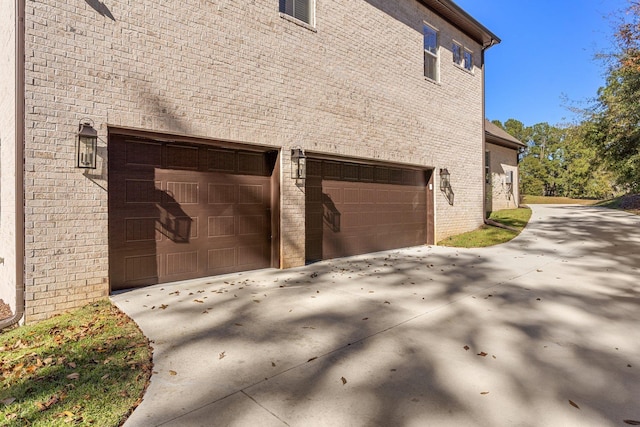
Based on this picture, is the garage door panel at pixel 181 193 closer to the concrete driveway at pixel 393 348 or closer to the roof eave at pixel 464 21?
the concrete driveway at pixel 393 348

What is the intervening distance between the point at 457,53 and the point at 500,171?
9.54 meters

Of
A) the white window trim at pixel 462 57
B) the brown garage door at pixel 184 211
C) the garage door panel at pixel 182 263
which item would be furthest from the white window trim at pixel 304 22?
the white window trim at pixel 462 57

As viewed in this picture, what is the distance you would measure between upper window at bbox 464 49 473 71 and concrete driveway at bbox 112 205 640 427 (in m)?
8.80

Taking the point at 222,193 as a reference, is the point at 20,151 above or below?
above

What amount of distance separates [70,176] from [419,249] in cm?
860

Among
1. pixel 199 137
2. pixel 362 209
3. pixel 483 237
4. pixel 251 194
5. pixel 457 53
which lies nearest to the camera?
pixel 199 137

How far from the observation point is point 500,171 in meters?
19.2

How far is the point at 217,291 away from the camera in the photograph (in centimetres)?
538

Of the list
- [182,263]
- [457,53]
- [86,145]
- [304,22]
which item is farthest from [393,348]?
[457,53]

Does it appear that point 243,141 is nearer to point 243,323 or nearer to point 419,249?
point 243,323

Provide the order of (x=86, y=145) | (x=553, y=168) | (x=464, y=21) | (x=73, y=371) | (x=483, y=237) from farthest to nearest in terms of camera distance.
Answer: (x=553, y=168), (x=464, y=21), (x=483, y=237), (x=86, y=145), (x=73, y=371)

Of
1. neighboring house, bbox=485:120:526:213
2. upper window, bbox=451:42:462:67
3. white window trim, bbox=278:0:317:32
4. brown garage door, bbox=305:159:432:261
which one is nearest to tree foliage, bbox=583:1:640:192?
neighboring house, bbox=485:120:526:213

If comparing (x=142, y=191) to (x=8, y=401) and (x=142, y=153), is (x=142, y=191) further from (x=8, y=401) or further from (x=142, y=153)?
(x=8, y=401)

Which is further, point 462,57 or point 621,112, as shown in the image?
point 621,112
